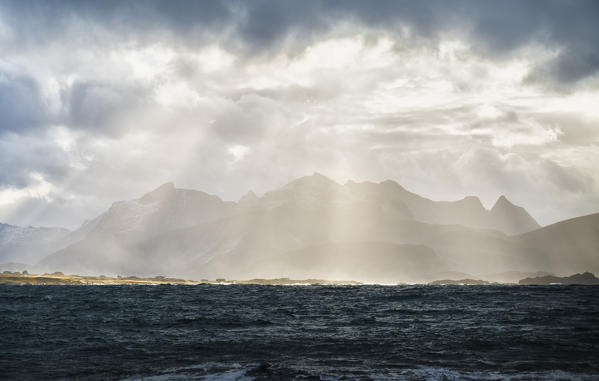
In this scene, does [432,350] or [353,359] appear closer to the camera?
[353,359]

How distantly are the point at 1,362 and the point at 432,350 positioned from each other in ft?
98.6

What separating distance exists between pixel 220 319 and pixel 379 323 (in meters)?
18.7

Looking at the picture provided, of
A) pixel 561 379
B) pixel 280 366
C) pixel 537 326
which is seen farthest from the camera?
pixel 537 326

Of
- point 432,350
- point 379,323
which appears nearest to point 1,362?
point 432,350

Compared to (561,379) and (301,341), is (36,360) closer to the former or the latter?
(301,341)

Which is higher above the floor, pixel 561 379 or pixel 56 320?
pixel 56 320

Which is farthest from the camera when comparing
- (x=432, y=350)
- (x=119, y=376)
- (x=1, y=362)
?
(x=432, y=350)

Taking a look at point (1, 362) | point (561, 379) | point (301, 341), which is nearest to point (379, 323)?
point (301, 341)

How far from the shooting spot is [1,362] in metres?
30.4

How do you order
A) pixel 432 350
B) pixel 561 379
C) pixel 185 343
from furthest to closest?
1. pixel 185 343
2. pixel 432 350
3. pixel 561 379

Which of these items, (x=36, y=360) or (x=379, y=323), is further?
(x=379, y=323)

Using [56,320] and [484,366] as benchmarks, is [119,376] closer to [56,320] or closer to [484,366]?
[484,366]

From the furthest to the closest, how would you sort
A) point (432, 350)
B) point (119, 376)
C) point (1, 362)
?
point (432, 350)
point (1, 362)
point (119, 376)

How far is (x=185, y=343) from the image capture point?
123 feet
